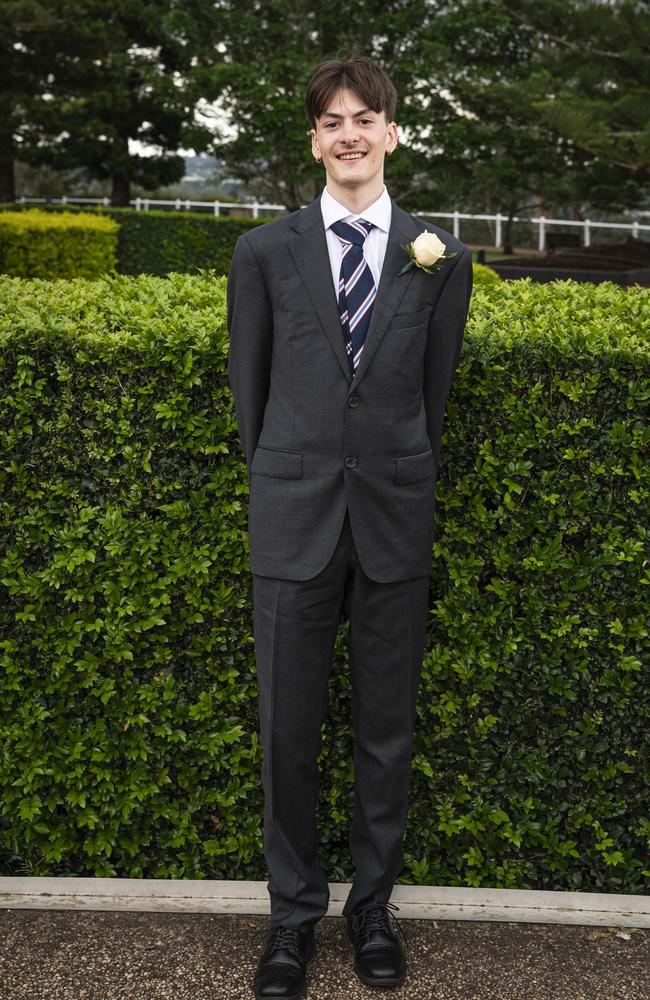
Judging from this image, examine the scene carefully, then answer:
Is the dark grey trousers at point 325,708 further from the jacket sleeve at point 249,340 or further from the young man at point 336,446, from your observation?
the jacket sleeve at point 249,340

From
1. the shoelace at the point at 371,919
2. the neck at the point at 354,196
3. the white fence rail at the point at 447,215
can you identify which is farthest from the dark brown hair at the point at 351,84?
the white fence rail at the point at 447,215

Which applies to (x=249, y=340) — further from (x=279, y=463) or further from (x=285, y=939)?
(x=285, y=939)

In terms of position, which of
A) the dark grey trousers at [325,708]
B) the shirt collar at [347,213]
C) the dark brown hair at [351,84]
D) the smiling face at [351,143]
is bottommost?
the dark grey trousers at [325,708]

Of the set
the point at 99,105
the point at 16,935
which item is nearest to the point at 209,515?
the point at 16,935

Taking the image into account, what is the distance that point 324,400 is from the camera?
2844mm

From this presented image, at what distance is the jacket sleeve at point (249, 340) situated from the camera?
2.89 metres

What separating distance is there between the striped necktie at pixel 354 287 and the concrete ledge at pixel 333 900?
5.81 ft

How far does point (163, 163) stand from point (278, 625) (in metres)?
38.1

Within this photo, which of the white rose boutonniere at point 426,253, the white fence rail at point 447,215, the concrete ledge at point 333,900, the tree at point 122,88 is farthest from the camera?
the white fence rail at point 447,215

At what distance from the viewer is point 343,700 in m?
3.53

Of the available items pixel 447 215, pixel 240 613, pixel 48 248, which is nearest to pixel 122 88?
pixel 447 215

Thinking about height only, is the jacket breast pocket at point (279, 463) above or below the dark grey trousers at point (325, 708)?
above

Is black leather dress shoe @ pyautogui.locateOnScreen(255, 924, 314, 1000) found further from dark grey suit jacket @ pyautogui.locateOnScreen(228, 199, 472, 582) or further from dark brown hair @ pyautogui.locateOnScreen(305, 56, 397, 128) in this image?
dark brown hair @ pyautogui.locateOnScreen(305, 56, 397, 128)

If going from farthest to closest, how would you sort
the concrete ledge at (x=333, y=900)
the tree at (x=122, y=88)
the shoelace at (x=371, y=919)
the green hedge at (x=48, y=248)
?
the tree at (x=122, y=88) < the green hedge at (x=48, y=248) < the concrete ledge at (x=333, y=900) < the shoelace at (x=371, y=919)
